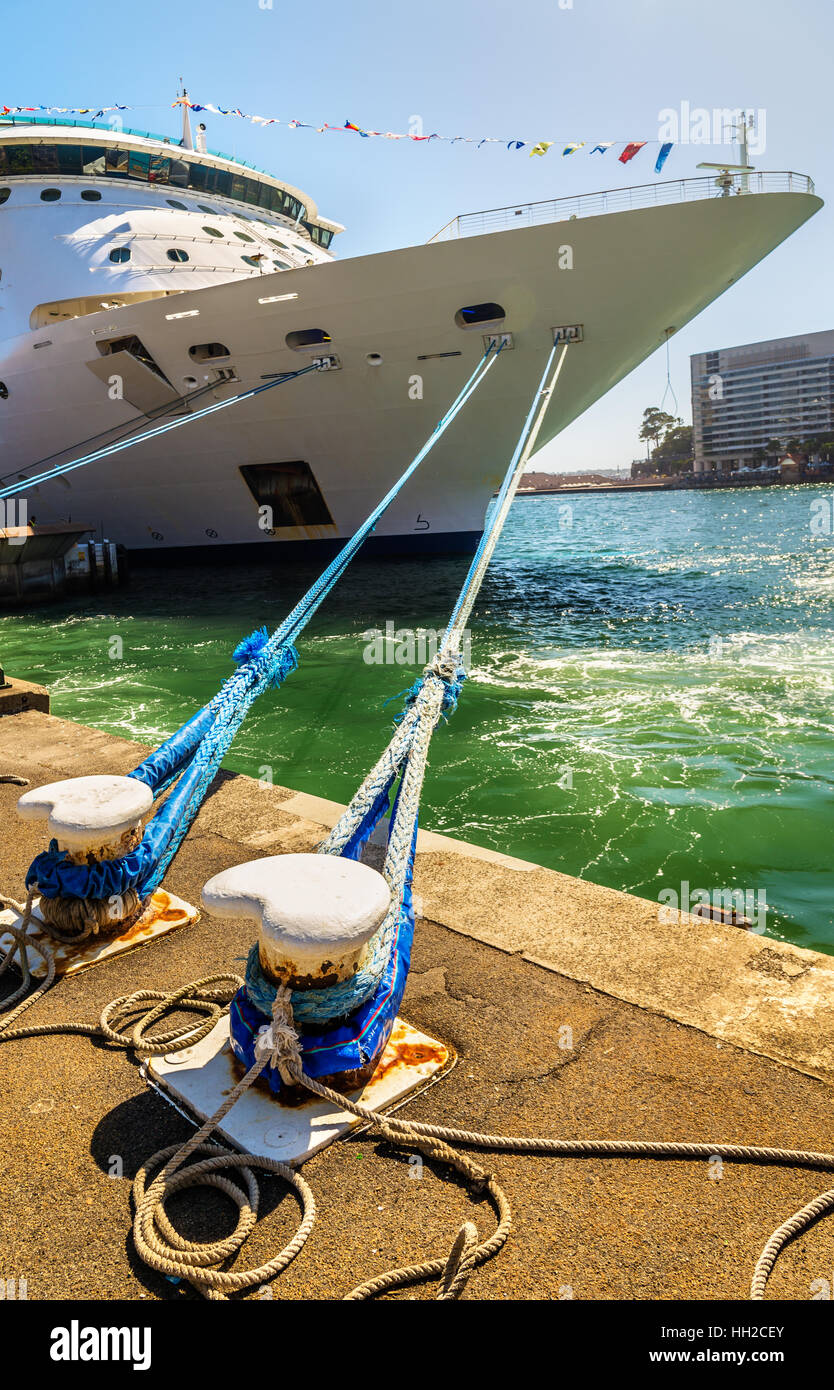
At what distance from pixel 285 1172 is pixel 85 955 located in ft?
5.08

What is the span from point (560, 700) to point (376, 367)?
8532mm

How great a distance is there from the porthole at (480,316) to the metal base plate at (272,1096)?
14141 millimetres

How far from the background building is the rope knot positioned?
118m

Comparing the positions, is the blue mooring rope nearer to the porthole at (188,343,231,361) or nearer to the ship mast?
the porthole at (188,343,231,361)

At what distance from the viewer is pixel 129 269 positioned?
17375 millimetres

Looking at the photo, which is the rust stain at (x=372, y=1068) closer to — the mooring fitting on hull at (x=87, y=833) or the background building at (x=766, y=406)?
the mooring fitting on hull at (x=87, y=833)

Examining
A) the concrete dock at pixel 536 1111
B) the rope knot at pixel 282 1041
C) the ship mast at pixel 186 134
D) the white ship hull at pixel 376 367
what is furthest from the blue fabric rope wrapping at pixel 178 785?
the ship mast at pixel 186 134

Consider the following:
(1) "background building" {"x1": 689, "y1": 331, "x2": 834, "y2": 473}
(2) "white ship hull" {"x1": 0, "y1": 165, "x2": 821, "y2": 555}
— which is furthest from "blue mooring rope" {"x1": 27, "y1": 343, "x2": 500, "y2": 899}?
(1) "background building" {"x1": 689, "y1": 331, "x2": 834, "y2": 473}

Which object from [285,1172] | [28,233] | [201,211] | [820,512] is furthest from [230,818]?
[820,512]

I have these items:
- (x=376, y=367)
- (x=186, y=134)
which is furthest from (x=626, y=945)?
(x=186, y=134)

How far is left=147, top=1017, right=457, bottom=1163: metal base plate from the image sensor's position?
2342 mm

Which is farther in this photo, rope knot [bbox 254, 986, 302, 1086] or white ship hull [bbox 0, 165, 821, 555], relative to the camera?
white ship hull [bbox 0, 165, 821, 555]

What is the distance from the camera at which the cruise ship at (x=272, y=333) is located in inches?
547
